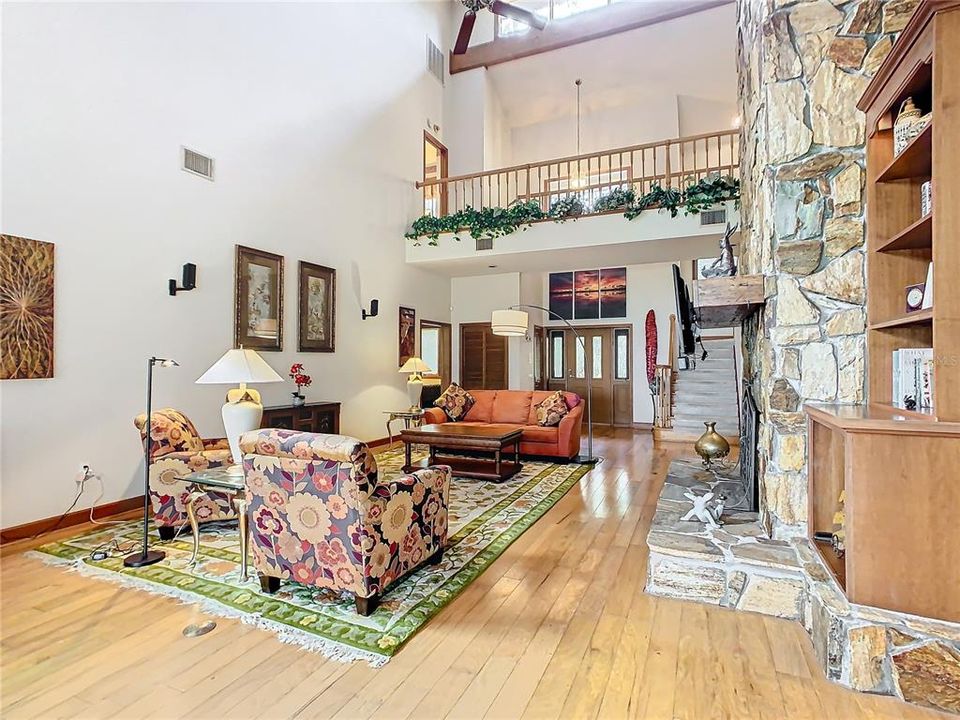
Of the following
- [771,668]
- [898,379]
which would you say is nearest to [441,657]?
[771,668]

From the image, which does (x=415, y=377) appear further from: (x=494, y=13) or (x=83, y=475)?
(x=494, y=13)

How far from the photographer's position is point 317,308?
605 centimetres

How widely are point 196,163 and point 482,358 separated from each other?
18.5 feet

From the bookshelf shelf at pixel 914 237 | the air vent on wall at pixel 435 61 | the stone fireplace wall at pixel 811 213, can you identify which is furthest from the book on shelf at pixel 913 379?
the air vent on wall at pixel 435 61

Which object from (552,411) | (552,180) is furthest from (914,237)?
(552,180)

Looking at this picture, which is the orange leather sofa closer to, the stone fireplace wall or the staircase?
the staircase

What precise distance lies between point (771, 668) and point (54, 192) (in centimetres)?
515

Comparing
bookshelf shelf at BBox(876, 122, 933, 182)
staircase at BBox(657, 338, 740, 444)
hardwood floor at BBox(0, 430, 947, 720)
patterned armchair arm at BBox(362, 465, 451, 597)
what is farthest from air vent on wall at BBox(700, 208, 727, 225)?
patterned armchair arm at BBox(362, 465, 451, 597)

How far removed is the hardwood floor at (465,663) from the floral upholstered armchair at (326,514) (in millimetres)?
318

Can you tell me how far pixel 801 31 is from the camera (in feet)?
8.41

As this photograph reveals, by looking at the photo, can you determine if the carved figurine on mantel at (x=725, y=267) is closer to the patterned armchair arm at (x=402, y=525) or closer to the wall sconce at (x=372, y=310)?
the patterned armchair arm at (x=402, y=525)

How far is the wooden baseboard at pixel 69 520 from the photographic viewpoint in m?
3.34

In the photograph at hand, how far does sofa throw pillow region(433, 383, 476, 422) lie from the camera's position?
6.49m

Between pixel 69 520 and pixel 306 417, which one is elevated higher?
pixel 306 417
